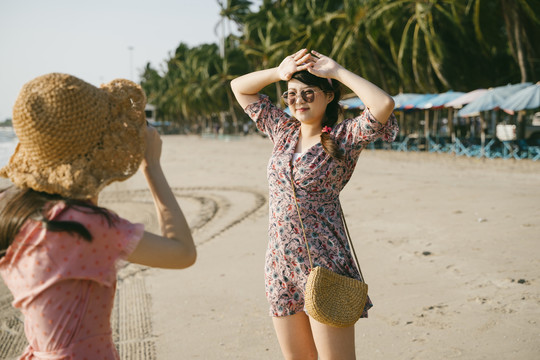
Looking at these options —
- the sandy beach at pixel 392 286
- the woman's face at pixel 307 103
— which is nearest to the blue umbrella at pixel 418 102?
the sandy beach at pixel 392 286

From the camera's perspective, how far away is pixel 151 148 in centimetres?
162

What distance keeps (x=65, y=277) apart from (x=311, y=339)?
1.41 m

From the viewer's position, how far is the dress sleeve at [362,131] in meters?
2.35

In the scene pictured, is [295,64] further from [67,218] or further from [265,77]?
[67,218]

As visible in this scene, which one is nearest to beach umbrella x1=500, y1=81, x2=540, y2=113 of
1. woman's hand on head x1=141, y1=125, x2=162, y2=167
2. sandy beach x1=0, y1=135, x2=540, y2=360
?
sandy beach x1=0, y1=135, x2=540, y2=360

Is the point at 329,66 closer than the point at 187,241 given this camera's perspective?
No

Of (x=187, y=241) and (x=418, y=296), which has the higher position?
(x=187, y=241)

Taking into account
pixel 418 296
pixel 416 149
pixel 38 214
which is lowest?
pixel 416 149

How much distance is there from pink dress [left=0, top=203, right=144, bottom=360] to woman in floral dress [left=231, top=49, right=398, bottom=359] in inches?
41.6

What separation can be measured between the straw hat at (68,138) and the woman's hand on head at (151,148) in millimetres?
110

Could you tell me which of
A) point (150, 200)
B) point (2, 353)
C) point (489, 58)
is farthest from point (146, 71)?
point (2, 353)

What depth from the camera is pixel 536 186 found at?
1127 cm

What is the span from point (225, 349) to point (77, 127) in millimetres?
2980

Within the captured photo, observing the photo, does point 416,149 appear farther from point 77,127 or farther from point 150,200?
point 77,127
